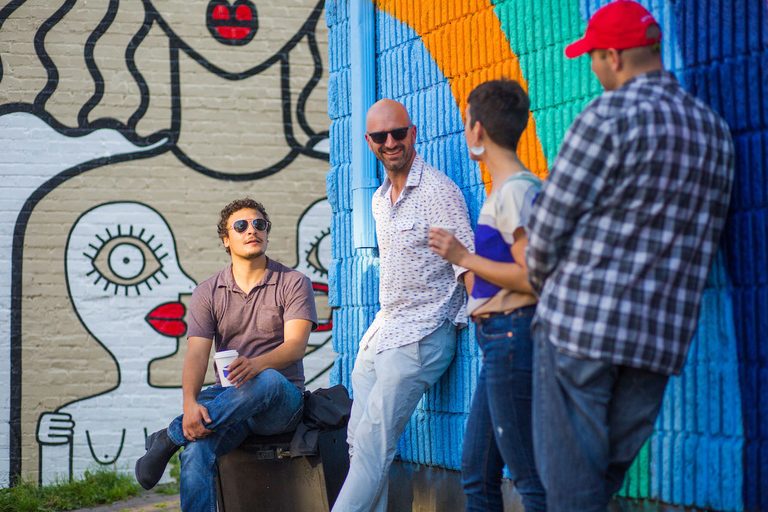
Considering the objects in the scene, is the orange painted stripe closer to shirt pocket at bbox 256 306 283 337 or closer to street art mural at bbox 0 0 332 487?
shirt pocket at bbox 256 306 283 337

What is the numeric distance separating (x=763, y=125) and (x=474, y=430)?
4.03 ft

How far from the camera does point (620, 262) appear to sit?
5.89 feet

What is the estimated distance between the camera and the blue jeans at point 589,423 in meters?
1.82

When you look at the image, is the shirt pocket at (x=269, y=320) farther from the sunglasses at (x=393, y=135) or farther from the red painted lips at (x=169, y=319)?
the red painted lips at (x=169, y=319)

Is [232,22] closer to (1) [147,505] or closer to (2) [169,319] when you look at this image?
(2) [169,319]

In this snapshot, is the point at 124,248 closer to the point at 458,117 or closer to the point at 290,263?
the point at 290,263

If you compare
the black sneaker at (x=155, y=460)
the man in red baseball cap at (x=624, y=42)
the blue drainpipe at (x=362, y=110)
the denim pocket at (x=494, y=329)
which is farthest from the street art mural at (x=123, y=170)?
the man in red baseball cap at (x=624, y=42)

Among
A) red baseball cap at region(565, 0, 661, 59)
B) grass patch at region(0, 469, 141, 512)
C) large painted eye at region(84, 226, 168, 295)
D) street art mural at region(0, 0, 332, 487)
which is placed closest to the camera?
red baseball cap at region(565, 0, 661, 59)

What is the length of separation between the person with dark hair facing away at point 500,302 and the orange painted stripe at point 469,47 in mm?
770

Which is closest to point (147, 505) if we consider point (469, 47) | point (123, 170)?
point (123, 170)

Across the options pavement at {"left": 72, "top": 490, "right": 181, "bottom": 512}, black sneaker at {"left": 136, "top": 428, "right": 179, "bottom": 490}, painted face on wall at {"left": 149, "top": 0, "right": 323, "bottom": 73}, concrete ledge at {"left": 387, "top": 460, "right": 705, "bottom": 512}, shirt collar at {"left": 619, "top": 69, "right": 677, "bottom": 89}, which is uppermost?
painted face on wall at {"left": 149, "top": 0, "right": 323, "bottom": 73}

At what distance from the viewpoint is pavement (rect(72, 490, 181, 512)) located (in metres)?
4.90

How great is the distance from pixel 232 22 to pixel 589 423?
16.6ft

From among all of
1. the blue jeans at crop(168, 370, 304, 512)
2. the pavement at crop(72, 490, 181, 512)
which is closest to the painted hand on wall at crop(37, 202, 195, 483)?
the pavement at crop(72, 490, 181, 512)
